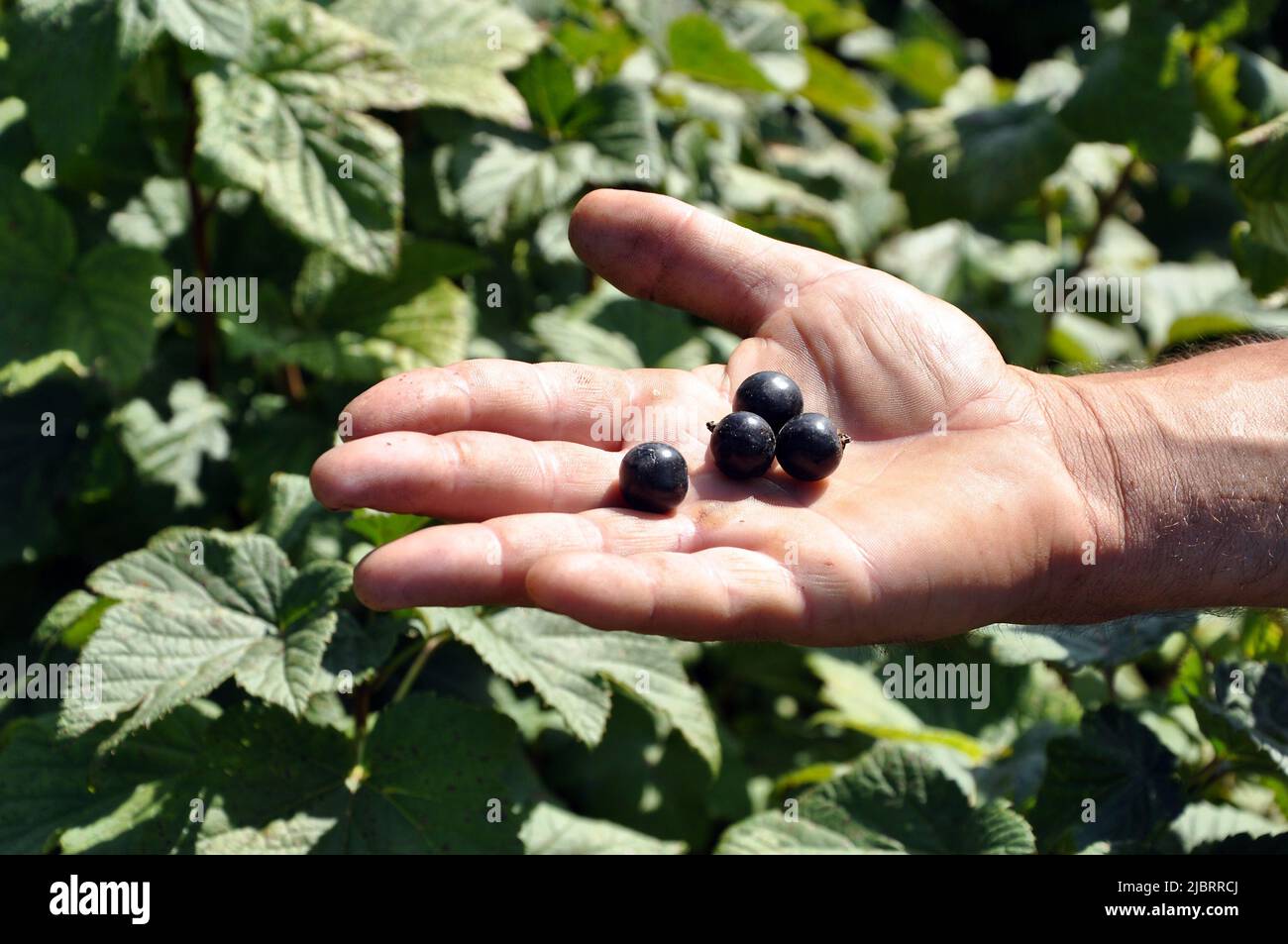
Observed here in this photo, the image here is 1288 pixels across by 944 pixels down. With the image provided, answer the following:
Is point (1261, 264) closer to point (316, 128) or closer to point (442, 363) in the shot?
point (442, 363)

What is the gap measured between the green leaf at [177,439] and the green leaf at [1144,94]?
3.18m

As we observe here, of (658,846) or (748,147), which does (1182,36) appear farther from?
(658,846)

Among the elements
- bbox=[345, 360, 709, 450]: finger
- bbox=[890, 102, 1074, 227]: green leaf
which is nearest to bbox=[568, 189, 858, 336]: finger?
bbox=[345, 360, 709, 450]: finger

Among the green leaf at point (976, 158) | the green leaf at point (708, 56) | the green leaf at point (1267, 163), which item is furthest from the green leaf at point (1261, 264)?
the green leaf at point (708, 56)

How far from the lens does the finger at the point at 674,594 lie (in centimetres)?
210

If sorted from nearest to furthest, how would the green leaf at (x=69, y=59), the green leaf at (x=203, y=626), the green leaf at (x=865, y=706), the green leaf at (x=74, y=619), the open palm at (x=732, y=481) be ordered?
the open palm at (x=732, y=481)
the green leaf at (x=203, y=626)
the green leaf at (x=74, y=619)
the green leaf at (x=69, y=59)
the green leaf at (x=865, y=706)

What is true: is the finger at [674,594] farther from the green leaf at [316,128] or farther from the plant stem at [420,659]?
the green leaf at [316,128]

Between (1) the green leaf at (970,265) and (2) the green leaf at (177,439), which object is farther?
(1) the green leaf at (970,265)

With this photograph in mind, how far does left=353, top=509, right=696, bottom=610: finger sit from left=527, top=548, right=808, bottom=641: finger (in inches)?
3.9

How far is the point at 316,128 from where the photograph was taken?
3352 mm

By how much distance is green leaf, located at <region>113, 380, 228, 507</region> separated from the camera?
135 inches

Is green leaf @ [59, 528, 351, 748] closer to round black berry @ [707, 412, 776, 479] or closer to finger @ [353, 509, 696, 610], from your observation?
finger @ [353, 509, 696, 610]

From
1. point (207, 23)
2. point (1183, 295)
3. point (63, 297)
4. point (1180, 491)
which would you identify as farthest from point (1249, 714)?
point (63, 297)

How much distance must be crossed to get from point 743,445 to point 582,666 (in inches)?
27.4
